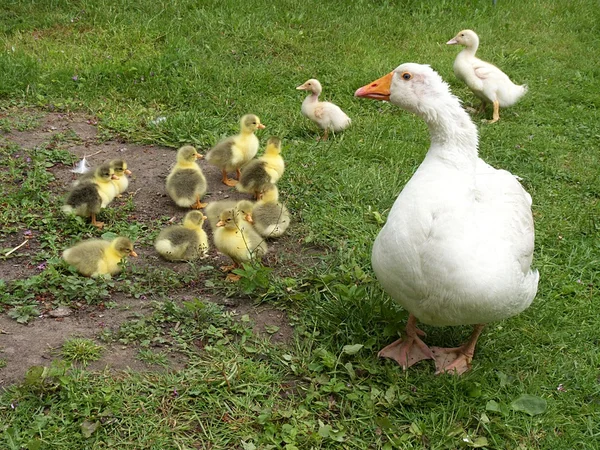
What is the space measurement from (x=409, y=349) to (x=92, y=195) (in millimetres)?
2855

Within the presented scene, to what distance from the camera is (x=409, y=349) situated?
4.27m

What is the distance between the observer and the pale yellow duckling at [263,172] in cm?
592

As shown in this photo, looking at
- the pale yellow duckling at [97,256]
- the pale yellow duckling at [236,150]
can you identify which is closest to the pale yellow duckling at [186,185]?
the pale yellow duckling at [236,150]

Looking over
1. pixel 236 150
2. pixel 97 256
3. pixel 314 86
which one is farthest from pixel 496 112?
pixel 97 256

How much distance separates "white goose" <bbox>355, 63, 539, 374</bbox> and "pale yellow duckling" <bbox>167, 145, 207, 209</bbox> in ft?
7.33

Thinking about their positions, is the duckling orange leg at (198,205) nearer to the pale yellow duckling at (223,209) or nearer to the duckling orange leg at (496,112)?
the pale yellow duckling at (223,209)

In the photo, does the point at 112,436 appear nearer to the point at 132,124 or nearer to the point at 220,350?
the point at 220,350

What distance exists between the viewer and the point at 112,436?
354cm

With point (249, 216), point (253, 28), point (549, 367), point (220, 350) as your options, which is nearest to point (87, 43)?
point (253, 28)

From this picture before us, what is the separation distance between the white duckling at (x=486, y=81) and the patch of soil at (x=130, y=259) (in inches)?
150

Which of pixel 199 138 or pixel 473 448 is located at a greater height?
pixel 473 448

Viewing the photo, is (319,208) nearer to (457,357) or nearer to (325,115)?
(325,115)

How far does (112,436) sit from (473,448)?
6.55 ft

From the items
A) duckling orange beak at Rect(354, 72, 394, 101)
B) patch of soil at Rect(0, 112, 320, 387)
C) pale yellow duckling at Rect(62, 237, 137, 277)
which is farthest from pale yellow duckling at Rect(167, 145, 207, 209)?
duckling orange beak at Rect(354, 72, 394, 101)
